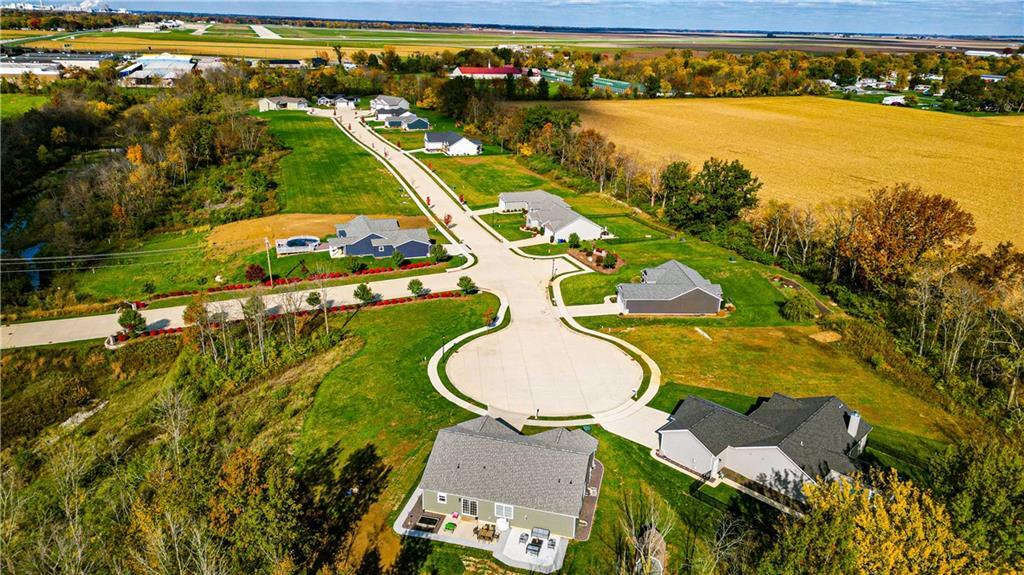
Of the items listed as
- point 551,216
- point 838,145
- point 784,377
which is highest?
point 838,145

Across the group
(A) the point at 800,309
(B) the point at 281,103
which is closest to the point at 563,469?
(A) the point at 800,309

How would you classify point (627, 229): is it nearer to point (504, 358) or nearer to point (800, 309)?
point (800, 309)

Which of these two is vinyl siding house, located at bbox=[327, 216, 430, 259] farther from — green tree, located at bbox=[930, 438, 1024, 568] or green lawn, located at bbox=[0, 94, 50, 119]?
green lawn, located at bbox=[0, 94, 50, 119]

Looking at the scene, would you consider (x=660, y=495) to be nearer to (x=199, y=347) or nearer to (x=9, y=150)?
(x=199, y=347)

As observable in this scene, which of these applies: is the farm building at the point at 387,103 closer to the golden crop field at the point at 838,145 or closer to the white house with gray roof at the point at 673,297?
the golden crop field at the point at 838,145

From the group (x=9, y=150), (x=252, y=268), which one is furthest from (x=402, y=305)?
(x=9, y=150)

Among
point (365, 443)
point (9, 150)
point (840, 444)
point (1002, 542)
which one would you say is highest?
point (9, 150)

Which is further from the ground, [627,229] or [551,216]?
[551,216]
